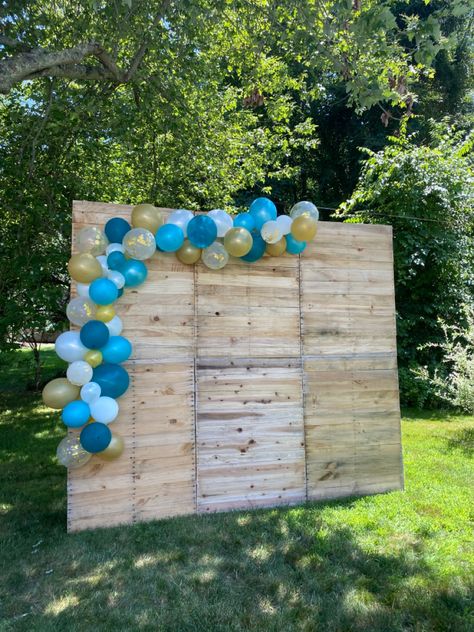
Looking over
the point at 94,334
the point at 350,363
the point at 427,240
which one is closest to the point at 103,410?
the point at 94,334

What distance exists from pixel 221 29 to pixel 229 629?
26.5 ft

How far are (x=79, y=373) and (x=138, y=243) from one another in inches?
42.0

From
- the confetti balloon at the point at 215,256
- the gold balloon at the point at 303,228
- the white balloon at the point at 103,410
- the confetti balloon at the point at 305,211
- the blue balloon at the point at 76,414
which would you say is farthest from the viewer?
the confetti balloon at the point at 305,211

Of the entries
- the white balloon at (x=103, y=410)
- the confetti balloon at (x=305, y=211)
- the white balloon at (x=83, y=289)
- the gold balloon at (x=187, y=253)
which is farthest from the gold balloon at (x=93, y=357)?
the confetti balloon at (x=305, y=211)

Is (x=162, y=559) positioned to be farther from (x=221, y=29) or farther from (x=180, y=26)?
(x=221, y=29)

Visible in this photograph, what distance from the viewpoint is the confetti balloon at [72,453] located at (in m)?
3.34

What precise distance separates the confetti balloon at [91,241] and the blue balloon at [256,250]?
120cm

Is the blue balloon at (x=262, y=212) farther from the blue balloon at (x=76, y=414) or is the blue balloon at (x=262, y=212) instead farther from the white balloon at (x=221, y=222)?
the blue balloon at (x=76, y=414)

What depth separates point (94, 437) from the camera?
3287 mm

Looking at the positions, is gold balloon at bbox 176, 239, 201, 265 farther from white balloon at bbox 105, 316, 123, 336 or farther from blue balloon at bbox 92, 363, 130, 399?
Result: blue balloon at bbox 92, 363, 130, 399

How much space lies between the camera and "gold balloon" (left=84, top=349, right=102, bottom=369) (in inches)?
135

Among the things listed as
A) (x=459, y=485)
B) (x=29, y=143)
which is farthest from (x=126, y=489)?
(x=29, y=143)

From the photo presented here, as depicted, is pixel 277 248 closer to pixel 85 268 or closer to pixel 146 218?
pixel 146 218

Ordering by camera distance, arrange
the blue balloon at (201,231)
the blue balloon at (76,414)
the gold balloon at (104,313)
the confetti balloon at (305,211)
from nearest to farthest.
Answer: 1. the blue balloon at (76,414)
2. the gold balloon at (104,313)
3. the blue balloon at (201,231)
4. the confetti balloon at (305,211)
